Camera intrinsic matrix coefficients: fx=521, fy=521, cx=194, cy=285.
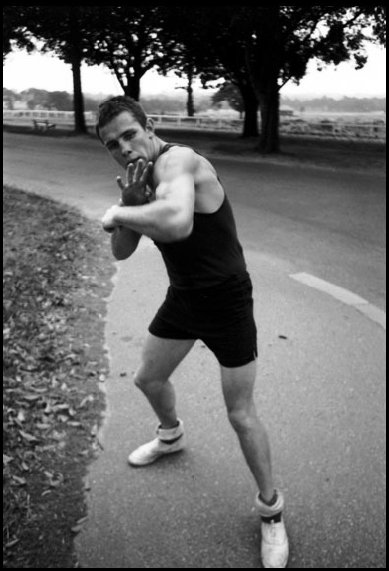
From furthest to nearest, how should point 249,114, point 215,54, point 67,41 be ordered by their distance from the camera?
point 249,114 < point 215,54 < point 67,41

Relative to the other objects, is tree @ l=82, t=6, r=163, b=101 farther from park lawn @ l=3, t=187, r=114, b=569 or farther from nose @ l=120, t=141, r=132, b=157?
nose @ l=120, t=141, r=132, b=157

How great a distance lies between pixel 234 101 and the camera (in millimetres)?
44688

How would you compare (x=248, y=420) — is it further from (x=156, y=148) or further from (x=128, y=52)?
(x=128, y=52)

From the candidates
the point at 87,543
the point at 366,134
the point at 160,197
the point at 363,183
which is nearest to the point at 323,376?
the point at 87,543

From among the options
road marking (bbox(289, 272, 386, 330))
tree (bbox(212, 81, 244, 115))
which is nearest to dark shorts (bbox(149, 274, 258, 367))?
road marking (bbox(289, 272, 386, 330))

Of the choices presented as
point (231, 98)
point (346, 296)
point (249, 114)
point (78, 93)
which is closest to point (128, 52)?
point (78, 93)

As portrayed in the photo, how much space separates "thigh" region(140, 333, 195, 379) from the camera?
2562 mm

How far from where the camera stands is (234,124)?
31844 mm

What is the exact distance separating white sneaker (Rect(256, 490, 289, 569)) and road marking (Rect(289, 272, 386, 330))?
9.15 ft

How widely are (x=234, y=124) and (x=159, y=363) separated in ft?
102

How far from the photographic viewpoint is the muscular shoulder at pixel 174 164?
1.84 meters

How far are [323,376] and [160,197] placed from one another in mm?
2684

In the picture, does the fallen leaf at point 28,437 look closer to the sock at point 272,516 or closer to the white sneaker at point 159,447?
the white sneaker at point 159,447

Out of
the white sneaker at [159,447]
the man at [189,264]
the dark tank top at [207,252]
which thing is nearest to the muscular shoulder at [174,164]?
the man at [189,264]
